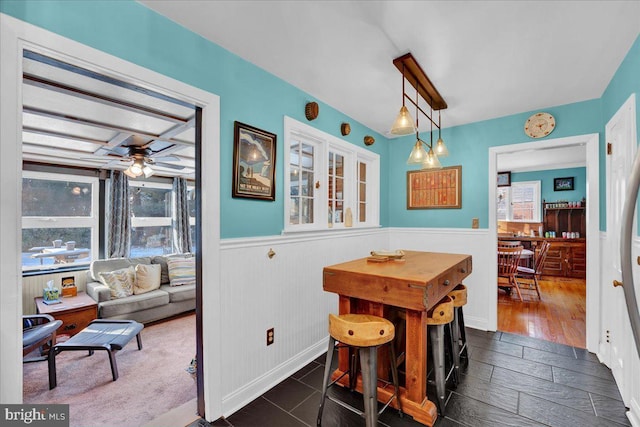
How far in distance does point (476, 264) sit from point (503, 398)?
1668 mm

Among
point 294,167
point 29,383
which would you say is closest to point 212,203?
point 294,167

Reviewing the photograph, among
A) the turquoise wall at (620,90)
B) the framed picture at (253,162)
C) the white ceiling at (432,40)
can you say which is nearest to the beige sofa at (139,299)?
the framed picture at (253,162)

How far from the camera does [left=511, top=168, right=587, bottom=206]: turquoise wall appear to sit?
6.36 meters

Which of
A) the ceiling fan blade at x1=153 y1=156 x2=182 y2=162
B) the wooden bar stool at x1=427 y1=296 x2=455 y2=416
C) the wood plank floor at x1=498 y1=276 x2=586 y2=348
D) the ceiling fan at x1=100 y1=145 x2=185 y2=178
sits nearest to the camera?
the wooden bar stool at x1=427 y1=296 x2=455 y2=416

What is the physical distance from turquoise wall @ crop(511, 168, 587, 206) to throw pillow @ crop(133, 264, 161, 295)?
8.15m

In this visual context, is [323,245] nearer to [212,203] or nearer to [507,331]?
[212,203]

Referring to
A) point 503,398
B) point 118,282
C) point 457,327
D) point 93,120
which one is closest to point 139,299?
point 118,282

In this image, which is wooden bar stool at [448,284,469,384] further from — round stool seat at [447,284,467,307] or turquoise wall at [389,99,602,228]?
turquoise wall at [389,99,602,228]

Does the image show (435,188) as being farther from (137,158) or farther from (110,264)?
Answer: (110,264)

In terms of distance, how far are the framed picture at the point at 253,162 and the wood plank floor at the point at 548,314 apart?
3.26 meters

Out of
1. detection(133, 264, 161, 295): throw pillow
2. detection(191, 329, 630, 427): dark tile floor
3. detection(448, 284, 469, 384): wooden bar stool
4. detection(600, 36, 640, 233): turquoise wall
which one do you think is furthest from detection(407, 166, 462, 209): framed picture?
detection(133, 264, 161, 295): throw pillow

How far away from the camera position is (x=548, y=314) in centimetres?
381

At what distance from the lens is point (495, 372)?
2.38 m

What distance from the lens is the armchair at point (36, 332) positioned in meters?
2.32
